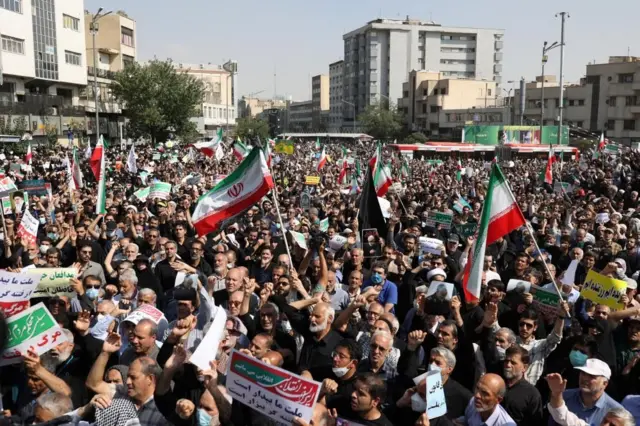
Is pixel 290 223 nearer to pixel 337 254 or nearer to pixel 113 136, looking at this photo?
pixel 337 254

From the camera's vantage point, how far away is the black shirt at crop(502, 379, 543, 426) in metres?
4.30

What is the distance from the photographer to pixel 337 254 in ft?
31.6

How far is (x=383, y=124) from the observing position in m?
86.3

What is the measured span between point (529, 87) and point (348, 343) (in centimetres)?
7523

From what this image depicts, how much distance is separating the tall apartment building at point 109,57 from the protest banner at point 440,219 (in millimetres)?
51294

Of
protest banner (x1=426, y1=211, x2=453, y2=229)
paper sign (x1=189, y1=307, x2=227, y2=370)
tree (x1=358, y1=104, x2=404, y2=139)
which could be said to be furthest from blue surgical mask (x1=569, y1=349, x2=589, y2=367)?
tree (x1=358, y1=104, x2=404, y2=139)

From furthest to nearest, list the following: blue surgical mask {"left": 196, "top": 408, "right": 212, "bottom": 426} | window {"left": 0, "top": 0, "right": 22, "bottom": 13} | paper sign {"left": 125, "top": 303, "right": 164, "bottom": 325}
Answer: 1. window {"left": 0, "top": 0, "right": 22, "bottom": 13}
2. paper sign {"left": 125, "top": 303, "right": 164, "bottom": 325}
3. blue surgical mask {"left": 196, "top": 408, "right": 212, "bottom": 426}

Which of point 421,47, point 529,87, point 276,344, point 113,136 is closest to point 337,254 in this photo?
point 276,344

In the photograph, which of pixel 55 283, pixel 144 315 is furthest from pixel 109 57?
pixel 144 315

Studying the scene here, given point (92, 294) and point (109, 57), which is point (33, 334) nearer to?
point (92, 294)

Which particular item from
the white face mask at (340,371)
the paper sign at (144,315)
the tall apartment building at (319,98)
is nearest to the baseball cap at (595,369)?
the white face mask at (340,371)

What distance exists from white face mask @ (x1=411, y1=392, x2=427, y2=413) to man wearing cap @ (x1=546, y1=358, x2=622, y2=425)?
0.78m

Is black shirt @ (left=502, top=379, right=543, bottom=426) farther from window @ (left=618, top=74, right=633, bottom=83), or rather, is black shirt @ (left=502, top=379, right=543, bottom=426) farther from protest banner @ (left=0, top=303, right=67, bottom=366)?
window @ (left=618, top=74, right=633, bottom=83)

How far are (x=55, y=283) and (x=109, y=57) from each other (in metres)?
62.8
